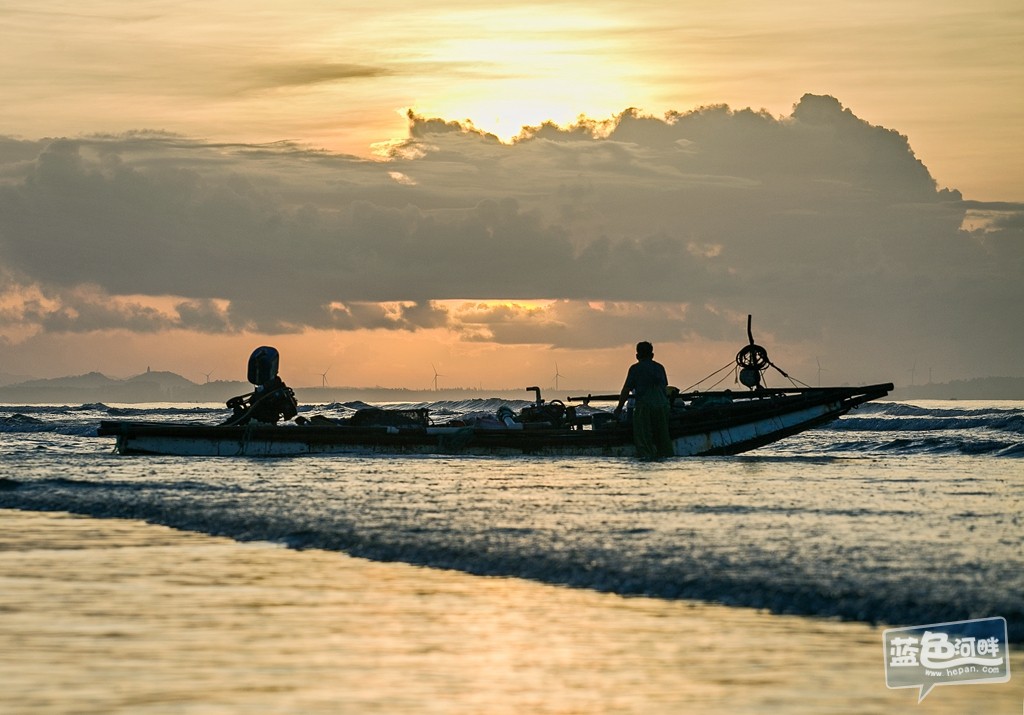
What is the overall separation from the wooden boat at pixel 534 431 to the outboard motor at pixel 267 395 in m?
0.33

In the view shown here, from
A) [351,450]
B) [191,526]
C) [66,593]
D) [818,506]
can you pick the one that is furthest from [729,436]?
[66,593]

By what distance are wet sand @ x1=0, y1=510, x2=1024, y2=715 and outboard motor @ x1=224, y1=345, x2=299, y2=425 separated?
20942 millimetres

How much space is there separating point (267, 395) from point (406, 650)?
86.1 feet

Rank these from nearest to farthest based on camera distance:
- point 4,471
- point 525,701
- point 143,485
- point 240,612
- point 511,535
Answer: point 525,701 < point 240,612 < point 511,535 < point 143,485 < point 4,471

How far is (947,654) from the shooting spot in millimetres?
9422

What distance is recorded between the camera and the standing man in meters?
28.1

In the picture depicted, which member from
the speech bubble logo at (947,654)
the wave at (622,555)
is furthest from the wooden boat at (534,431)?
the speech bubble logo at (947,654)

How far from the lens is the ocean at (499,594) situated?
8.34 meters

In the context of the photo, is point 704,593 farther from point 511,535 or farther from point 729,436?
point 729,436

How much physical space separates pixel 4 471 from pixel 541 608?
2295 centimetres

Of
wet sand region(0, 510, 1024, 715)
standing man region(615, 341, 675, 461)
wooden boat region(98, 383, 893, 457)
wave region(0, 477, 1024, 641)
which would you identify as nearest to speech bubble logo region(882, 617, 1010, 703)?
wet sand region(0, 510, 1024, 715)

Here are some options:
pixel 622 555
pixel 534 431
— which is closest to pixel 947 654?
pixel 622 555

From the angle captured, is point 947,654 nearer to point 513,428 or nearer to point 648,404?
point 648,404

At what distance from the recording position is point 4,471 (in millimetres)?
30484
